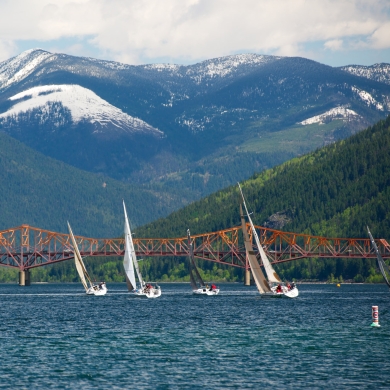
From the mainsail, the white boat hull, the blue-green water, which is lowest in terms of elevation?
the blue-green water

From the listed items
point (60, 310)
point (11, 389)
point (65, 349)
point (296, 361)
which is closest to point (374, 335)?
point (296, 361)

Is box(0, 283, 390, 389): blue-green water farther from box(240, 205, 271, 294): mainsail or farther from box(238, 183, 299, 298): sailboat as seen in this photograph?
box(238, 183, 299, 298): sailboat

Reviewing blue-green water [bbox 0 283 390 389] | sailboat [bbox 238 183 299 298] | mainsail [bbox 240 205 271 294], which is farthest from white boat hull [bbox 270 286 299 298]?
blue-green water [bbox 0 283 390 389]

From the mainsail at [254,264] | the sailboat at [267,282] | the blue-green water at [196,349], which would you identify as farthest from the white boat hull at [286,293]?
the blue-green water at [196,349]

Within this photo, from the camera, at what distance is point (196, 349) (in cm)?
10594

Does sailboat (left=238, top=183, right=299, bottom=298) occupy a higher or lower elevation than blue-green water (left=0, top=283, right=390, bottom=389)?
higher

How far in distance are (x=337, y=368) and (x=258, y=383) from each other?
9.77m

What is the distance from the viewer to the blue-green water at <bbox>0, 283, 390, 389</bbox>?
3420 inches

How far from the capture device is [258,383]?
279 ft

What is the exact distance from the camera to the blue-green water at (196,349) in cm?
8688

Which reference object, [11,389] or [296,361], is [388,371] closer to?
[296,361]

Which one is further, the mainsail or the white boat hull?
the white boat hull

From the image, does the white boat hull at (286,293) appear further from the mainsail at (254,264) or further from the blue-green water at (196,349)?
the blue-green water at (196,349)

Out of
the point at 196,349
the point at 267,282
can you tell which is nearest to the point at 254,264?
the point at 267,282
